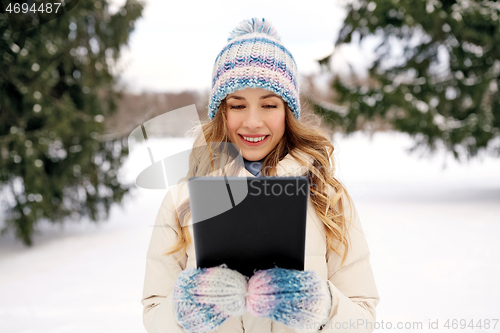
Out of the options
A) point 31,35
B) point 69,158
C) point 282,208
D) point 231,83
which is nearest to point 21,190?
point 69,158

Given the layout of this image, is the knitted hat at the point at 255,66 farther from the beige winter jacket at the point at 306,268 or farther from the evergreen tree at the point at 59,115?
the evergreen tree at the point at 59,115

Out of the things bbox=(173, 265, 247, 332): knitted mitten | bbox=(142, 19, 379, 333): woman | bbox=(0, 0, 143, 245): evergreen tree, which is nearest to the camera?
bbox=(173, 265, 247, 332): knitted mitten

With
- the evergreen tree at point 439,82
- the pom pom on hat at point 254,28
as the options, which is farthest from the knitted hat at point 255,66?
the evergreen tree at point 439,82

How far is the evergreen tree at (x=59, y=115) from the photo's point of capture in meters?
4.46

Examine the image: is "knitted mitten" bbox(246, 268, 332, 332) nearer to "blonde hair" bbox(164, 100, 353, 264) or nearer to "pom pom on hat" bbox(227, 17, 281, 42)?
"blonde hair" bbox(164, 100, 353, 264)

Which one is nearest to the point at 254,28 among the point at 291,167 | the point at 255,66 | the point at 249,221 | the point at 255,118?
the point at 255,66

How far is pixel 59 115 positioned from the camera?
4.71 m

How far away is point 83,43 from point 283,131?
5117 millimetres

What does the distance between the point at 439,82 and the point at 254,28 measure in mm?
6575

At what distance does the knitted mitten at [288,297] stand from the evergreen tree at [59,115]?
4.36m

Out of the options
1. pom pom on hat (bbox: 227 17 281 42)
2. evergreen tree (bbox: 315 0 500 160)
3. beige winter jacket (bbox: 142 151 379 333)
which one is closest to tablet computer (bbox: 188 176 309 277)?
beige winter jacket (bbox: 142 151 379 333)

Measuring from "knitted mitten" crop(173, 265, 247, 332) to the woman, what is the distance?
0.13 m

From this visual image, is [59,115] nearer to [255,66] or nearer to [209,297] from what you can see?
[255,66]

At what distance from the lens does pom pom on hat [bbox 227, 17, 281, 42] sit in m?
1.42
